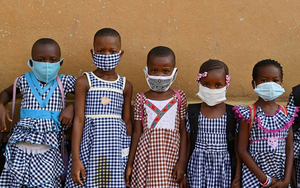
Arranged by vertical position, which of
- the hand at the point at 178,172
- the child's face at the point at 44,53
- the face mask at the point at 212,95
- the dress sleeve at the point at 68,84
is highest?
the child's face at the point at 44,53

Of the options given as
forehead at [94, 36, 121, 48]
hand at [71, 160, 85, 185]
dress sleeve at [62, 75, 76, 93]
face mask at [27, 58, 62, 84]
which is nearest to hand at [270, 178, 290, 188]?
hand at [71, 160, 85, 185]

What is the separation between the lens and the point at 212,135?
11.7 ft

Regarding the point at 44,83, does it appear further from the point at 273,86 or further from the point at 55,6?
the point at 273,86

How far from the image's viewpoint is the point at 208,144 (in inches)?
140

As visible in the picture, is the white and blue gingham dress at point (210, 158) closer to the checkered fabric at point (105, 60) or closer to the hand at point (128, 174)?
the hand at point (128, 174)

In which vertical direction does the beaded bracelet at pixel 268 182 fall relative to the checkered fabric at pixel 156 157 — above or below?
below

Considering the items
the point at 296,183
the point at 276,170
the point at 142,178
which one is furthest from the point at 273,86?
the point at 142,178

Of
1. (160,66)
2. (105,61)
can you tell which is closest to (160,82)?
(160,66)

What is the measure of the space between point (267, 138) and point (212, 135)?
498 millimetres

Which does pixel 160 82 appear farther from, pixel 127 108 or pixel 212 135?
pixel 212 135

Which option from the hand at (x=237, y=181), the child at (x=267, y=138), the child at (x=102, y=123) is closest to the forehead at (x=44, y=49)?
the child at (x=102, y=123)

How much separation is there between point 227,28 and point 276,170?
5.76ft

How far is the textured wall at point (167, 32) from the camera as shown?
14.0 feet

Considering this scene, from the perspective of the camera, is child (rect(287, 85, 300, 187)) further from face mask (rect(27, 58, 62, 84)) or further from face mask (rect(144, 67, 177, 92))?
face mask (rect(27, 58, 62, 84))
